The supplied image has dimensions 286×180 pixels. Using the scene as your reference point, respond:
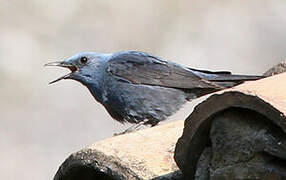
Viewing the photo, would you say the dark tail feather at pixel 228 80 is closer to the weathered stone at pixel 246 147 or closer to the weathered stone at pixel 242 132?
the weathered stone at pixel 242 132

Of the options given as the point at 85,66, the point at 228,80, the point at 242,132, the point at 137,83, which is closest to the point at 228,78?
the point at 228,80

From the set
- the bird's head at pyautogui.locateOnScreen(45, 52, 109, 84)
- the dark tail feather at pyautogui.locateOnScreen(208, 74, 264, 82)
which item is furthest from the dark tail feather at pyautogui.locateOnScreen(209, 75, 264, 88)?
the bird's head at pyautogui.locateOnScreen(45, 52, 109, 84)

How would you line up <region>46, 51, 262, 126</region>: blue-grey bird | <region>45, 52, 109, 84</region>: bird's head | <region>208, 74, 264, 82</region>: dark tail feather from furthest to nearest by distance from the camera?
<region>45, 52, 109, 84</region>: bird's head
<region>46, 51, 262, 126</region>: blue-grey bird
<region>208, 74, 264, 82</region>: dark tail feather

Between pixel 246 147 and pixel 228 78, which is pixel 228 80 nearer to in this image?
pixel 228 78

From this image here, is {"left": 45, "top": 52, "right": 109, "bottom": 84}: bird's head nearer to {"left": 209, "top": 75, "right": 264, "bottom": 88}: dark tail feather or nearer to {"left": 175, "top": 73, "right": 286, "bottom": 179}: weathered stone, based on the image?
{"left": 209, "top": 75, "right": 264, "bottom": 88}: dark tail feather

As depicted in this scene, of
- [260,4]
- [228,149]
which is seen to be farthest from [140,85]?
[260,4]
